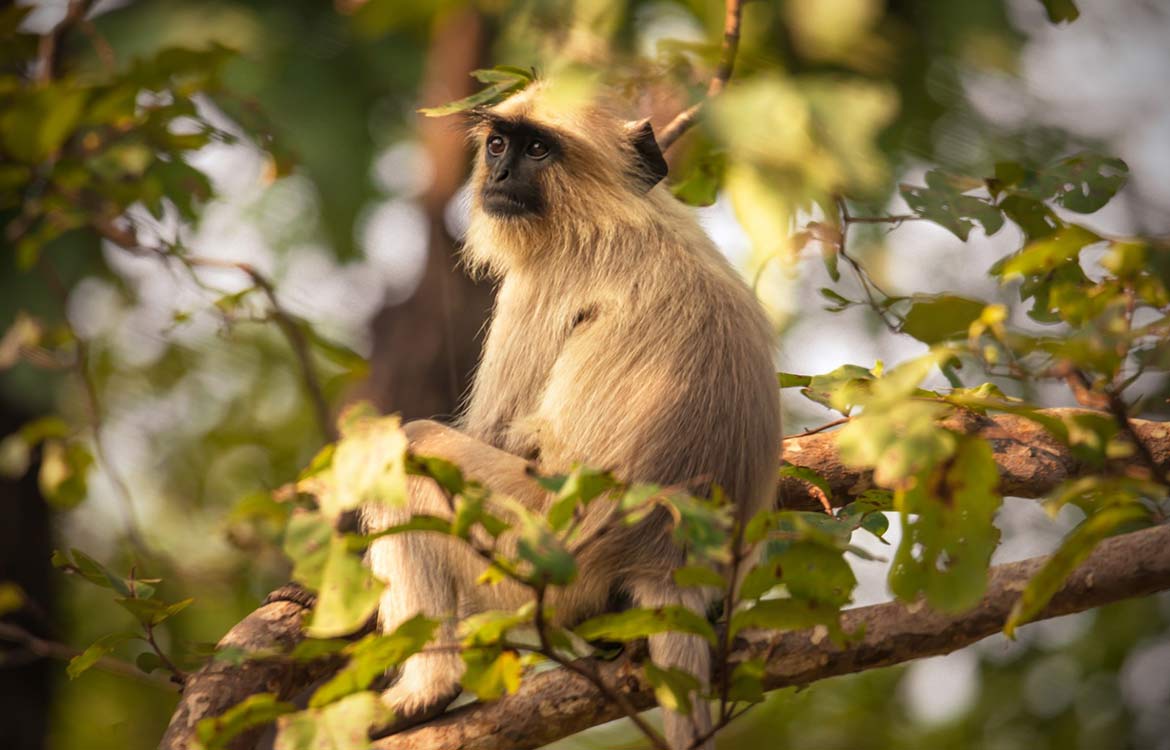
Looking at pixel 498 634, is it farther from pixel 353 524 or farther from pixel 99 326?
pixel 99 326

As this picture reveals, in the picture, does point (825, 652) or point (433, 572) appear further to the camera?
point (433, 572)

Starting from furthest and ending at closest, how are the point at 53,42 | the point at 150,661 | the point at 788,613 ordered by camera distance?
the point at 53,42
the point at 150,661
the point at 788,613

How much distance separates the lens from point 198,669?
11.7 feet

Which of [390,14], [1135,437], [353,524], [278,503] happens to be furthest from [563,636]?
[353,524]

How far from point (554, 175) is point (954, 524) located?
2708mm

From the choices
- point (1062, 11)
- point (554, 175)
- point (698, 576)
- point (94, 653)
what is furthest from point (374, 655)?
point (1062, 11)

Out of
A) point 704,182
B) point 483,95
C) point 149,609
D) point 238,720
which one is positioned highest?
point 483,95

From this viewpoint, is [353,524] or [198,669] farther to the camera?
[353,524]

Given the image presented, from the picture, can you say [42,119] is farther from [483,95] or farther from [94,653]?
[94,653]

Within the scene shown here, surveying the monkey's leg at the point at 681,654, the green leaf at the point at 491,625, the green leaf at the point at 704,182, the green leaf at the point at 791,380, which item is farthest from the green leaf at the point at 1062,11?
the green leaf at the point at 491,625

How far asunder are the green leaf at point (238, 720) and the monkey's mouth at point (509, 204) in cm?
249

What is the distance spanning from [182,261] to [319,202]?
4.88 m

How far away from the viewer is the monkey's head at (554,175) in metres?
4.41

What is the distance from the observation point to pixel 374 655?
7.33ft
